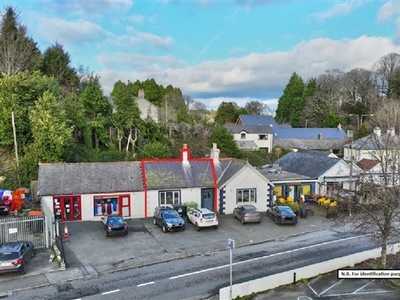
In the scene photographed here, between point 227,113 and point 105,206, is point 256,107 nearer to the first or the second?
point 227,113

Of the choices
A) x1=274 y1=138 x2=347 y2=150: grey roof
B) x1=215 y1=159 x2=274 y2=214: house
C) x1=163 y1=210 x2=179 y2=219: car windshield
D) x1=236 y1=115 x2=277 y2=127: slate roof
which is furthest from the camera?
x1=236 y1=115 x2=277 y2=127: slate roof

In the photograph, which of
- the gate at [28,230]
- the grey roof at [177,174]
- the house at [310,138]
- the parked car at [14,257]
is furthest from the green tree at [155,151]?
the house at [310,138]

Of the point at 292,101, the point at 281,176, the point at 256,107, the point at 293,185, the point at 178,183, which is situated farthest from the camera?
the point at 256,107

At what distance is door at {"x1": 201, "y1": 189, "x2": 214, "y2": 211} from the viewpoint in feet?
107

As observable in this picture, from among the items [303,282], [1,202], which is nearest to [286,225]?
[303,282]

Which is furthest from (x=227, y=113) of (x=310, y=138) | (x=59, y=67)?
(x=59, y=67)

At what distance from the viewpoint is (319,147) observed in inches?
2682

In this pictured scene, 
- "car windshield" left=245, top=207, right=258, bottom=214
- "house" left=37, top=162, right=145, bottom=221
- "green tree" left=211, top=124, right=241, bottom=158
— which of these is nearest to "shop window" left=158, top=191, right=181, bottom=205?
"house" left=37, top=162, right=145, bottom=221

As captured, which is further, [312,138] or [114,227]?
[312,138]

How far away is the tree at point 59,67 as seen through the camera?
178 feet

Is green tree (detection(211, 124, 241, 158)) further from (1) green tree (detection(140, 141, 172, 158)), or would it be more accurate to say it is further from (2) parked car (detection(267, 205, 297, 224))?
(2) parked car (detection(267, 205, 297, 224))

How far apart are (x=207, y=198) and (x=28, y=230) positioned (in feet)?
50.1

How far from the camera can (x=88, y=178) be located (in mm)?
30828

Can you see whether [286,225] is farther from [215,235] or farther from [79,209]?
[79,209]
